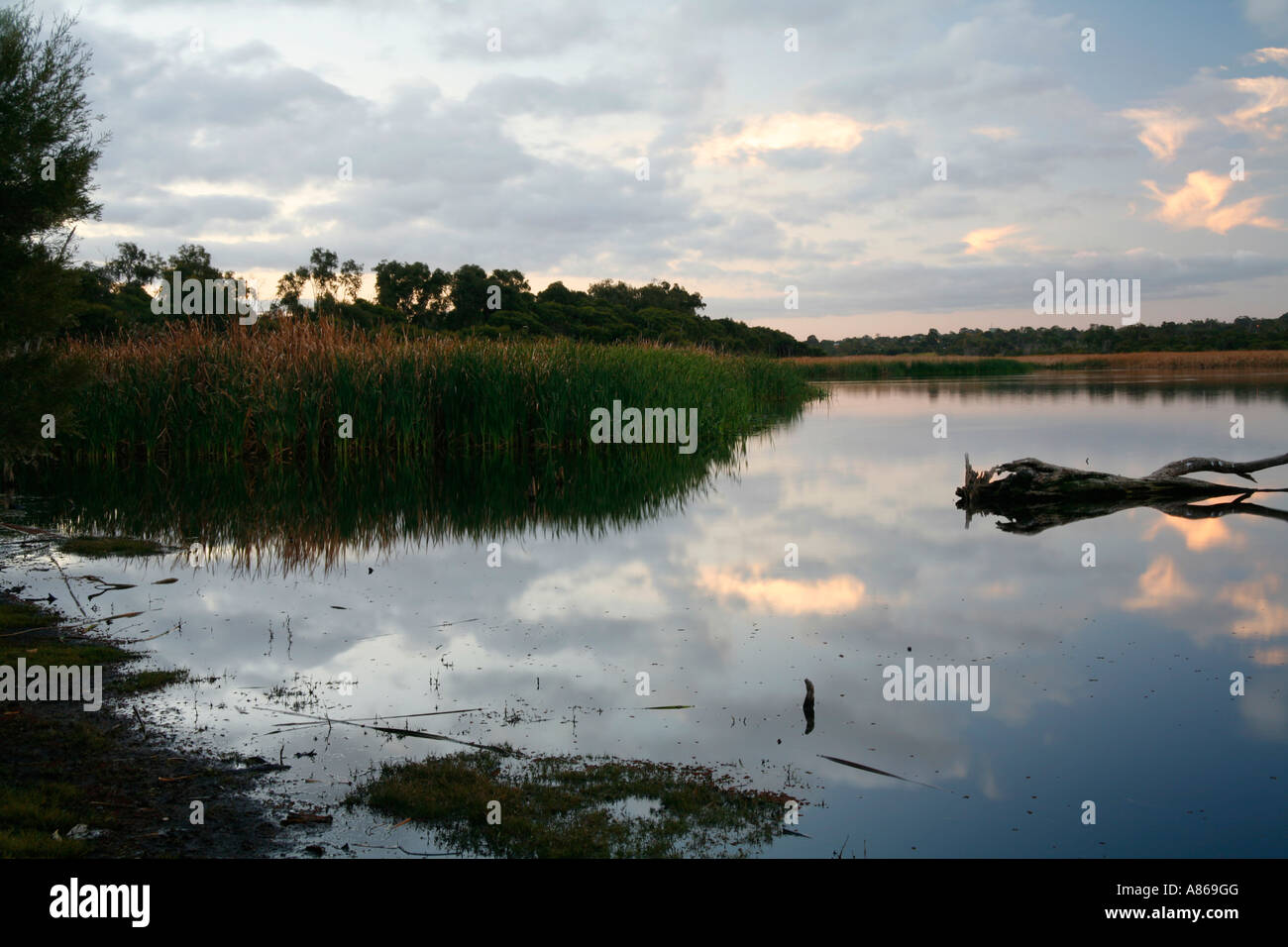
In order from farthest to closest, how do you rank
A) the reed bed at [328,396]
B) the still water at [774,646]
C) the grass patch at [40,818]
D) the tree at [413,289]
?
the tree at [413,289] < the reed bed at [328,396] < the still water at [774,646] < the grass patch at [40,818]

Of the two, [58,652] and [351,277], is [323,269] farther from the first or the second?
[58,652]

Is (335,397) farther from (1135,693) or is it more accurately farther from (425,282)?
(425,282)

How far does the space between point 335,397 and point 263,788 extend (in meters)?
14.6

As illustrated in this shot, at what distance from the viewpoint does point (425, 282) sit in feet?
196

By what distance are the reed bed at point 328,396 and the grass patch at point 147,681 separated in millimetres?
12146

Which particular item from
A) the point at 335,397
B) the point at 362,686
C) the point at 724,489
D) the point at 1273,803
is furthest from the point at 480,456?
the point at 1273,803

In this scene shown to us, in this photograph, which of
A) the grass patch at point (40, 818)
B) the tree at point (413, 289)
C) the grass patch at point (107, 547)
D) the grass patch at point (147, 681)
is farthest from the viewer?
the tree at point (413, 289)

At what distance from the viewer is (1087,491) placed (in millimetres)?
12711

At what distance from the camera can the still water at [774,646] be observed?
4.19 metres

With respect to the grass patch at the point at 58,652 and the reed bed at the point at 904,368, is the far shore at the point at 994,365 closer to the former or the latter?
the reed bed at the point at 904,368

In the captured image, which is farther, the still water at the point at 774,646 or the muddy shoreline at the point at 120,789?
the still water at the point at 774,646

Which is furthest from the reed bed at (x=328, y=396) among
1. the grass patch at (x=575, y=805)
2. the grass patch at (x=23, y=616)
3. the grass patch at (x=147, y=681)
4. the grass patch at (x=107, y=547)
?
the grass patch at (x=575, y=805)

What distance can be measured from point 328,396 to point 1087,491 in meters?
13.6

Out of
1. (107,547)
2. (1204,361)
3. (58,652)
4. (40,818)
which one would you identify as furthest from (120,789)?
(1204,361)
